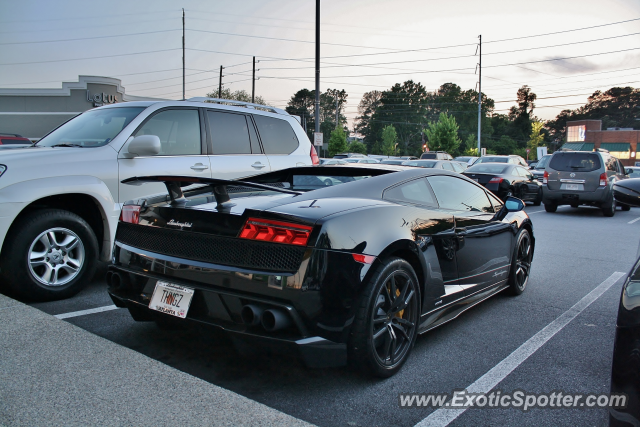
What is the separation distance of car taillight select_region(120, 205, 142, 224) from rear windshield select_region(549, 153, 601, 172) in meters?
14.4

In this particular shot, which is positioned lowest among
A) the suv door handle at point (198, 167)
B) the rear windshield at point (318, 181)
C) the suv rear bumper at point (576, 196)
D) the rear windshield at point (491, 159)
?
the suv rear bumper at point (576, 196)

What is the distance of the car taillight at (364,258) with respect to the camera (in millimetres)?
2984

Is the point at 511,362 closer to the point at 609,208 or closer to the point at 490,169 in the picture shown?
the point at 609,208

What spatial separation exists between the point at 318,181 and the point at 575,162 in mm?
13663

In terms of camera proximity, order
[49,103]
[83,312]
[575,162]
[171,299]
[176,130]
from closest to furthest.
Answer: [171,299] < [83,312] < [176,130] < [575,162] < [49,103]

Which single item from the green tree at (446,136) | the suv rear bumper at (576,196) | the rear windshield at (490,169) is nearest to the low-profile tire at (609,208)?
the suv rear bumper at (576,196)

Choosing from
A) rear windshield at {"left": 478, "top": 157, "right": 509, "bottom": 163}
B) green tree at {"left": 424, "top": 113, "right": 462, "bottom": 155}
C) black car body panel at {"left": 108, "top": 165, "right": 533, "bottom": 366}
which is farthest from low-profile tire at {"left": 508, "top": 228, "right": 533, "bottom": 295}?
green tree at {"left": 424, "top": 113, "right": 462, "bottom": 155}

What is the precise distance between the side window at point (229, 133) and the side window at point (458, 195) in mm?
2903

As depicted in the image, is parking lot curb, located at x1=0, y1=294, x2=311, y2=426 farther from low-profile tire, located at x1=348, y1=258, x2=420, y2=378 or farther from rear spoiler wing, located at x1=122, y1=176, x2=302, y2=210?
rear spoiler wing, located at x1=122, y1=176, x2=302, y2=210

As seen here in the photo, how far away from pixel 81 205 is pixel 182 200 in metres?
2.25

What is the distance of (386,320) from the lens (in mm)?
3230

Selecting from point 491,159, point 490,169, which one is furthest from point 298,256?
point 491,159

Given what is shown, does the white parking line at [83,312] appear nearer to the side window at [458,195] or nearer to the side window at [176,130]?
the side window at [176,130]

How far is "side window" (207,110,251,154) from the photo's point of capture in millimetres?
6258
